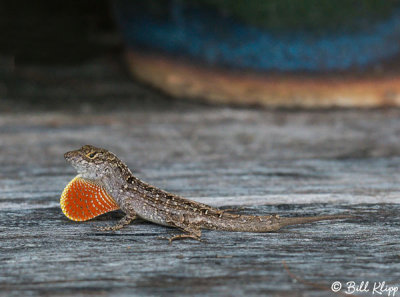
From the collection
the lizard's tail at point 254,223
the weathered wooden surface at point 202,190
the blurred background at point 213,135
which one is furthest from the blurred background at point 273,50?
the lizard's tail at point 254,223

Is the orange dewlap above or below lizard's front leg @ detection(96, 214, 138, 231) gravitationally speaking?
above

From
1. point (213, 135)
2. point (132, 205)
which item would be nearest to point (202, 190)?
point (132, 205)

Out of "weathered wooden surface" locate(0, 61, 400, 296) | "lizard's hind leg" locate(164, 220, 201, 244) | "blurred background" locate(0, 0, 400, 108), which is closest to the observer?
"weathered wooden surface" locate(0, 61, 400, 296)

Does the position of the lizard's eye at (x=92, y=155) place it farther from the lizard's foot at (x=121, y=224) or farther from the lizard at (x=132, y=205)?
the lizard's foot at (x=121, y=224)

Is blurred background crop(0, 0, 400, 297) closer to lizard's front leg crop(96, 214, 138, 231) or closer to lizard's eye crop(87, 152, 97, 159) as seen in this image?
lizard's front leg crop(96, 214, 138, 231)

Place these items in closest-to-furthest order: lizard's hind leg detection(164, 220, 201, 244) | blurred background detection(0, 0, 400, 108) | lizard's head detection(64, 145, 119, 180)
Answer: lizard's hind leg detection(164, 220, 201, 244) → lizard's head detection(64, 145, 119, 180) → blurred background detection(0, 0, 400, 108)

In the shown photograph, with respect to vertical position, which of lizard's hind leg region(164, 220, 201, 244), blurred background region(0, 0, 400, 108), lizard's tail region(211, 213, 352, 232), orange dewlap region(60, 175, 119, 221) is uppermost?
blurred background region(0, 0, 400, 108)

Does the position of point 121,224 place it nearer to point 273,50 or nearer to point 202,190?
point 202,190

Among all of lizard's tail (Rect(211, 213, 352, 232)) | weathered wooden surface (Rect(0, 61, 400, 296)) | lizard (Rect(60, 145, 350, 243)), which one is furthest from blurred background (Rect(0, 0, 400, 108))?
lizard's tail (Rect(211, 213, 352, 232))
